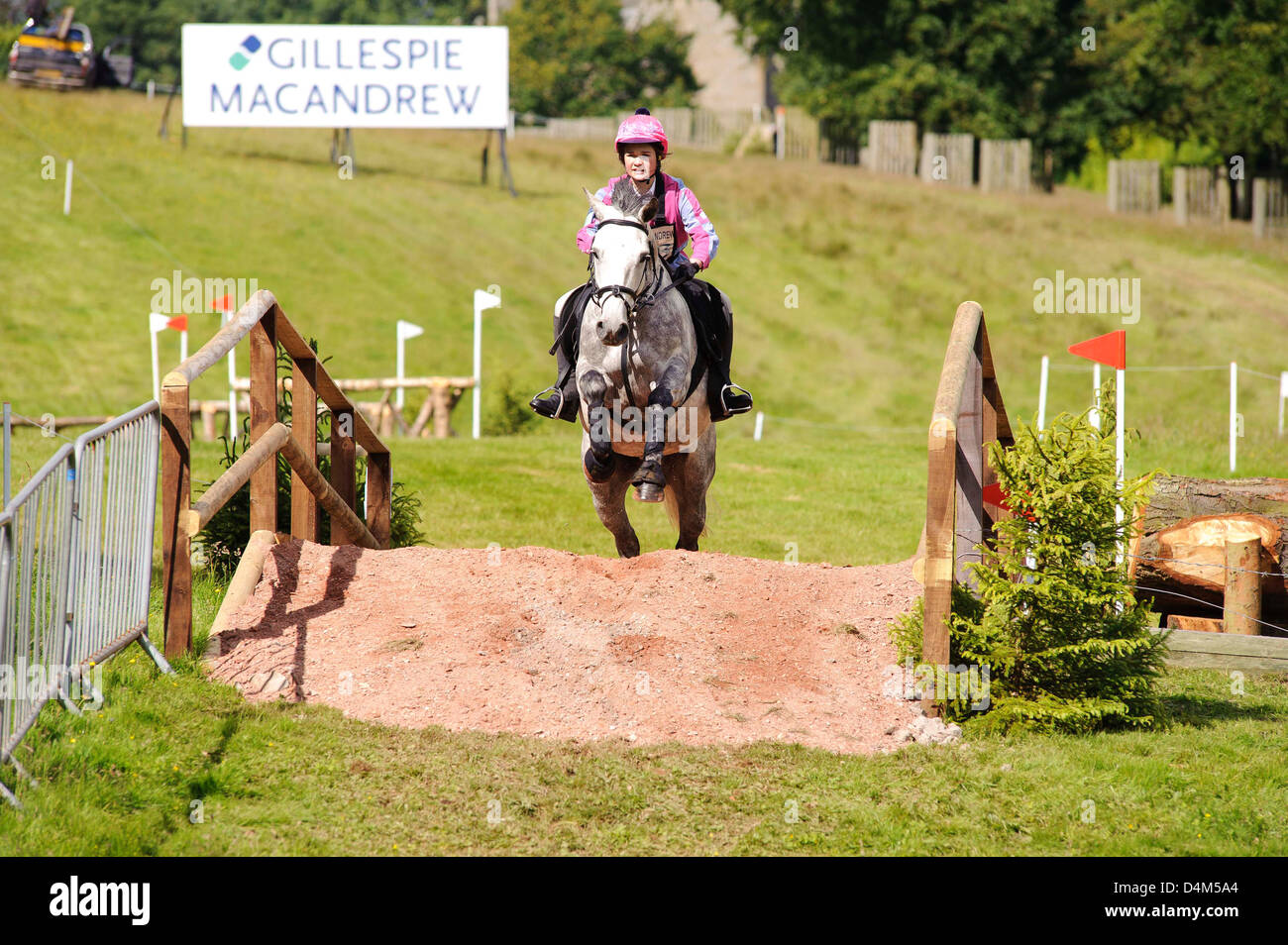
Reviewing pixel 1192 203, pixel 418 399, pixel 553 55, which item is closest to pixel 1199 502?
pixel 418 399

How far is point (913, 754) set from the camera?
6.20 metres

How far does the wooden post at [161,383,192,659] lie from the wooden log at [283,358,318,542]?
5.41 ft

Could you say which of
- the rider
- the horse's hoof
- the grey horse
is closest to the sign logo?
the rider

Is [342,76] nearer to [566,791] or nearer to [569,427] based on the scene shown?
[569,427]

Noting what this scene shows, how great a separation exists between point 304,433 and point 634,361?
2.12 m

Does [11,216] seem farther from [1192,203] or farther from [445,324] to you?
[1192,203]

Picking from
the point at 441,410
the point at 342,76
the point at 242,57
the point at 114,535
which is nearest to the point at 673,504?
the point at 114,535

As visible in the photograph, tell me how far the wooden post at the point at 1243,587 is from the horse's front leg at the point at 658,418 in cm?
376

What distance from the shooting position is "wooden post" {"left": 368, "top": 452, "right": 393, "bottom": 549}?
9.52 metres

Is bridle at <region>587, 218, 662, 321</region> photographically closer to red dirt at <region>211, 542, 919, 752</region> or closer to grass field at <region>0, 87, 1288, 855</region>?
red dirt at <region>211, 542, 919, 752</region>

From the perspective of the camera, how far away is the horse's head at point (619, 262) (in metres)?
7.28

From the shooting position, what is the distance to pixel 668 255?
8242 millimetres

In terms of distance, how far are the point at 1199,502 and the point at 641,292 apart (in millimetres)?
4687

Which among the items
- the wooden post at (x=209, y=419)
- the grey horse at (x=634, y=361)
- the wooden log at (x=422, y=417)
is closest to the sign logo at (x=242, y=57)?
the wooden post at (x=209, y=419)
